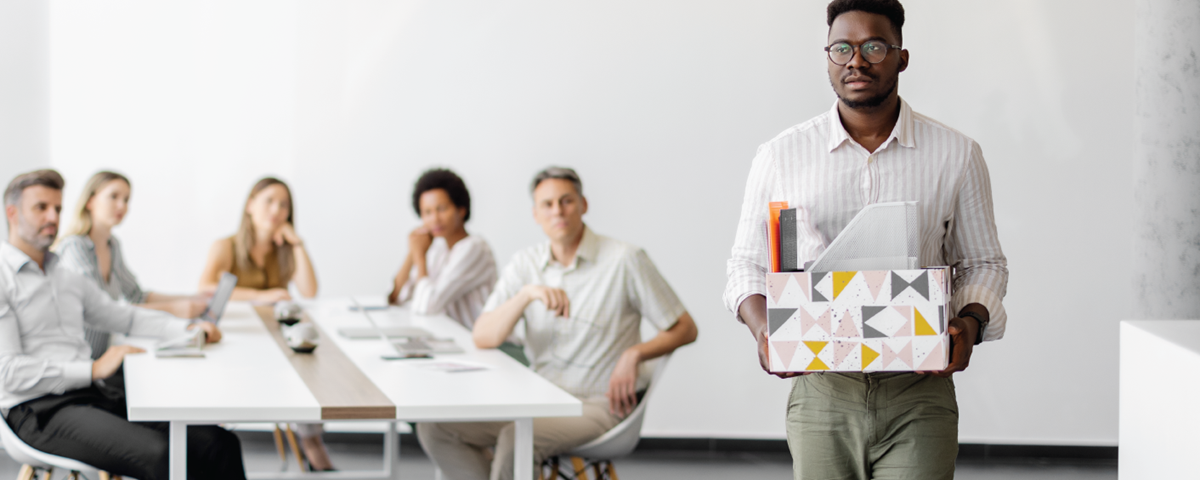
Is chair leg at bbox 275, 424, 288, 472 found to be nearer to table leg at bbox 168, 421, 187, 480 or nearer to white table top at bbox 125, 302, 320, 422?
white table top at bbox 125, 302, 320, 422

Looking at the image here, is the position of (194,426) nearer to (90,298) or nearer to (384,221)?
(90,298)

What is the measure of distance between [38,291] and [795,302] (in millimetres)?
2530

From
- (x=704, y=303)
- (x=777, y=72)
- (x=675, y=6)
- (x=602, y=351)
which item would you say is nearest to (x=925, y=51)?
(x=777, y=72)

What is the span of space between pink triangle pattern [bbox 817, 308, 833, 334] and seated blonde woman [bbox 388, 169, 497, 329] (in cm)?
281

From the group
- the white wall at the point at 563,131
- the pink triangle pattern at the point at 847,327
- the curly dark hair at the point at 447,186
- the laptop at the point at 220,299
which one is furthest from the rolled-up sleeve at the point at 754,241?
the white wall at the point at 563,131

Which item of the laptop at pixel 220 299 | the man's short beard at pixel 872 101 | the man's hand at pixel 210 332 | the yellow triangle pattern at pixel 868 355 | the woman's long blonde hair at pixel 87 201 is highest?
the man's short beard at pixel 872 101

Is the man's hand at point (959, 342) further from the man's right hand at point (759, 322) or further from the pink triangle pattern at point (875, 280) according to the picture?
the man's right hand at point (759, 322)

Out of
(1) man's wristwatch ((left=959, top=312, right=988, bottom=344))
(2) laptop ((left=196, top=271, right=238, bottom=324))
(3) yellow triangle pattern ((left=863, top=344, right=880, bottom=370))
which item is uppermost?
(1) man's wristwatch ((left=959, top=312, right=988, bottom=344))

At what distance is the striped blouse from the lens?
372 cm

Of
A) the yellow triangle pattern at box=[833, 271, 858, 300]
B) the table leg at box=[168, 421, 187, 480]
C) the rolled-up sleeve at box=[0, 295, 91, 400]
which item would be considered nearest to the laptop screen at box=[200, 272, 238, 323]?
the rolled-up sleeve at box=[0, 295, 91, 400]

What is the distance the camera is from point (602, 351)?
11.0 feet

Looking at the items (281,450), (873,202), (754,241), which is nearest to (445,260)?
(281,450)

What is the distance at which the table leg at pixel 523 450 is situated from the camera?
2453 millimetres

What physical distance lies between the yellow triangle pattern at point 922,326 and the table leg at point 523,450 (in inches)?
47.9
